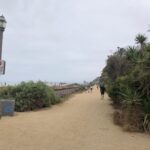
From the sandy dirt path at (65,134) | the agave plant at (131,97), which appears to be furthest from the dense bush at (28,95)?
the agave plant at (131,97)

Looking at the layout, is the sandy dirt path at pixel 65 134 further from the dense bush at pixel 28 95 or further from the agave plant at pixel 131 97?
the dense bush at pixel 28 95

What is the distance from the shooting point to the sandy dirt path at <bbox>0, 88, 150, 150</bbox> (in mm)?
10125

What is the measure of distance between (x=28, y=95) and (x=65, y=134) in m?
6.98

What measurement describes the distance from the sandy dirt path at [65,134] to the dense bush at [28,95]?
88.2 inches

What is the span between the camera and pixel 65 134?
11750mm

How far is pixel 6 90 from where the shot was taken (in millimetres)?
18875

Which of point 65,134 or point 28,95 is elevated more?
point 28,95

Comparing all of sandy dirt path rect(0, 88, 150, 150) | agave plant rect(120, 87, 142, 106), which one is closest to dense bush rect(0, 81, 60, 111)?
sandy dirt path rect(0, 88, 150, 150)

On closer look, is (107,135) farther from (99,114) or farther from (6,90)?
(6,90)

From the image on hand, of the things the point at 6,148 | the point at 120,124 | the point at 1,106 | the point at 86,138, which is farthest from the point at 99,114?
the point at 6,148

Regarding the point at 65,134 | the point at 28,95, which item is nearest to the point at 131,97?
the point at 65,134

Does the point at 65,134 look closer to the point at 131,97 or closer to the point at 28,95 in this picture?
the point at 131,97

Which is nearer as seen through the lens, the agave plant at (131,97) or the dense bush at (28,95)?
the agave plant at (131,97)

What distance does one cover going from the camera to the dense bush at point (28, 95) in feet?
Result: 59.1
